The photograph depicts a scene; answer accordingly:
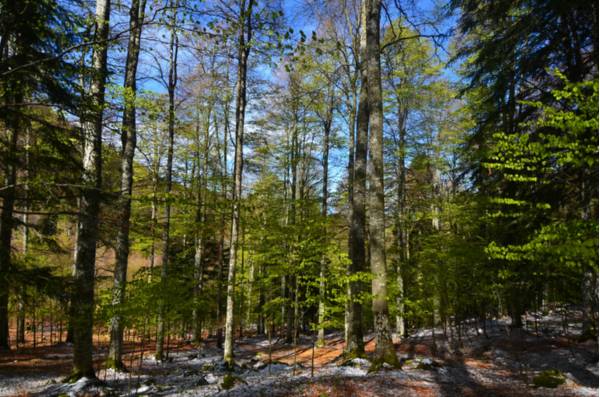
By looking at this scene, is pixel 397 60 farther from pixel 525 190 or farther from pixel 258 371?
pixel 258 371

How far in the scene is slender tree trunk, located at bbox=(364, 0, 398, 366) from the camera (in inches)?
297

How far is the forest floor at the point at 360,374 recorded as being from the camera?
6.74 metres

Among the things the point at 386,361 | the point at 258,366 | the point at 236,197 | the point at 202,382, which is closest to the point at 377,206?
the point at 386,361

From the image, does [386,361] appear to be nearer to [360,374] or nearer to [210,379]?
[360,374]

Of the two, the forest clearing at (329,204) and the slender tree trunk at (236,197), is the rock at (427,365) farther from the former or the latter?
the slender tree trunk at (236,197)

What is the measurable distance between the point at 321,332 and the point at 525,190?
1025 centimetres

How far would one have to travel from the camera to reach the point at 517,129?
11.5m

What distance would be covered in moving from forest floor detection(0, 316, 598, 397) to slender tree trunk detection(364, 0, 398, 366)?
634 millimetres

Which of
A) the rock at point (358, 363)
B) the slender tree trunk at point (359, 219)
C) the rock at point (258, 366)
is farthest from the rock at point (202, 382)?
the slender tree trunk at point (359, 219)

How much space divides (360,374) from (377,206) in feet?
11.2

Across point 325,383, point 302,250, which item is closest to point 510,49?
point 302,250

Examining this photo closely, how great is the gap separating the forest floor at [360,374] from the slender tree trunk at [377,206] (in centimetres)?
63

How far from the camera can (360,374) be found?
7.54 meters

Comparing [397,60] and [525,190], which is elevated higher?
[397,60]
